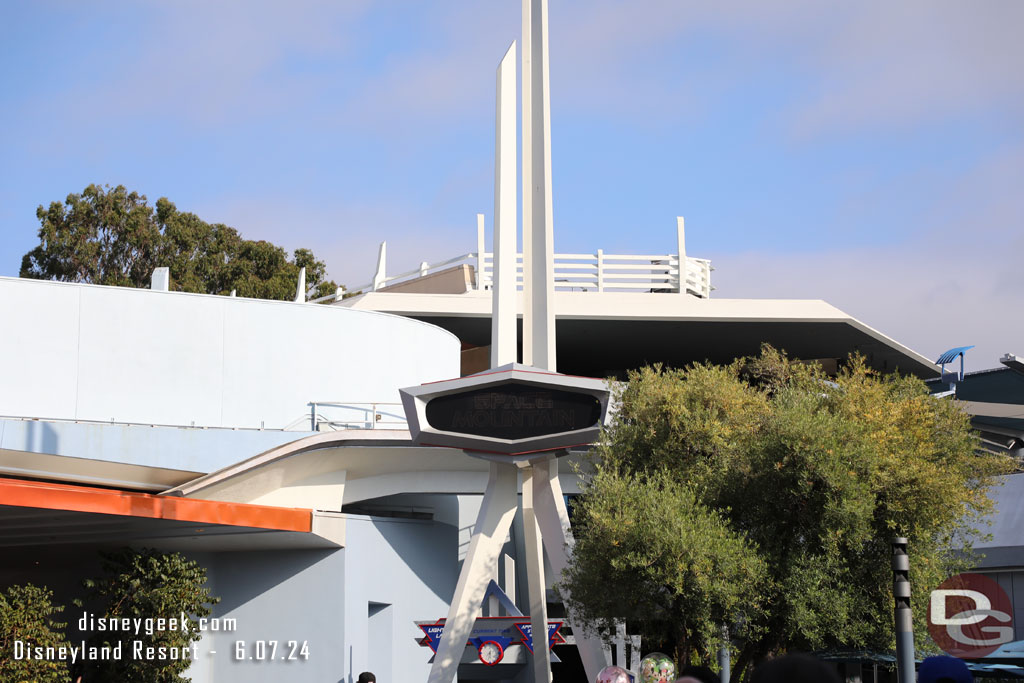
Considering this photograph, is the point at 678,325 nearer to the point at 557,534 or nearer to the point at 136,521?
the point at 557,534

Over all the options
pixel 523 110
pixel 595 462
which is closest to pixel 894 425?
pixel 595 462

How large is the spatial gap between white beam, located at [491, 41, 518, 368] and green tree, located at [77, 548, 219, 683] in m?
7.88

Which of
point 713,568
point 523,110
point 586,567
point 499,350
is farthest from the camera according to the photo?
point 523,110

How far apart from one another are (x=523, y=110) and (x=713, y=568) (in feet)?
34.2

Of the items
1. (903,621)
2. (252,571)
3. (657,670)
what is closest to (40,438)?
(252,571)

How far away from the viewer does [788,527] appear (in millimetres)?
15469

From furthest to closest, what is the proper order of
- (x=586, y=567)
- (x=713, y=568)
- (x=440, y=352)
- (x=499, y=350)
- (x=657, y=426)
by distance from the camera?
(x=440, y=352)
(x=499, y=350)
(x=657, y=426)
(x=586, y=567)
(x=713, y=568)

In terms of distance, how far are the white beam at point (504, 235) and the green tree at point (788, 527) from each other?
429 cm

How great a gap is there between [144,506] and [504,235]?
848 centimetres

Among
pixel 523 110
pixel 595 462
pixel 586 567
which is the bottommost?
pixel 586 567

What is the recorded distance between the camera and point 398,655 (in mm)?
26234

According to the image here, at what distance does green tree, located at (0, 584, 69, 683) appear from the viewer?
59.4 feet

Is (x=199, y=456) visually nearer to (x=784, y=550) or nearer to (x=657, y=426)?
(x=657, y=426)

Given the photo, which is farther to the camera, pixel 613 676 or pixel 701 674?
pixel 613 676
